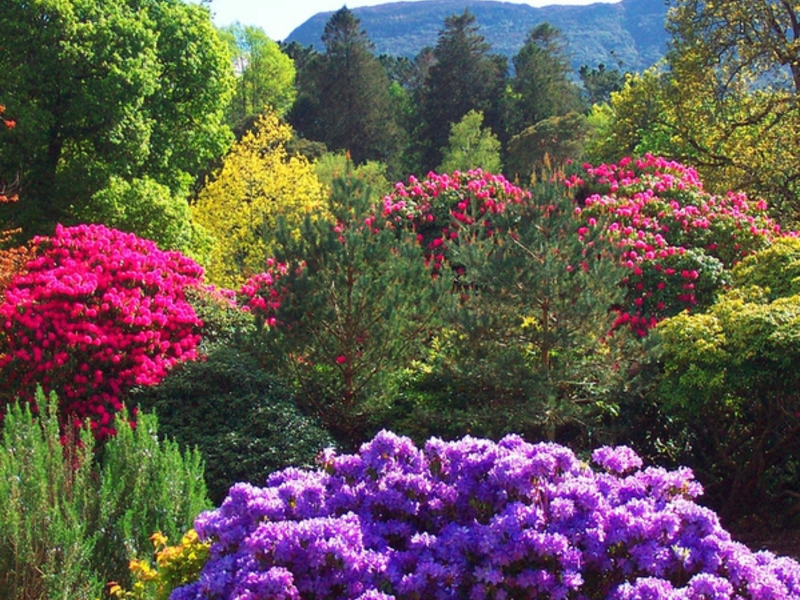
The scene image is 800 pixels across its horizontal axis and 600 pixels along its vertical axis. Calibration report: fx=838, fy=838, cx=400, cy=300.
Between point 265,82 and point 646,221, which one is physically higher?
point 265,82

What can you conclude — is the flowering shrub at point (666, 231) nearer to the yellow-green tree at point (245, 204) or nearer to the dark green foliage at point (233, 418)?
the dark green foliage at point (233, 418)

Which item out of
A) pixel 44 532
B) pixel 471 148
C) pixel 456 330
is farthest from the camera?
pixel 471 148

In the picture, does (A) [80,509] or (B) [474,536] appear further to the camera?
(A) [80,509]

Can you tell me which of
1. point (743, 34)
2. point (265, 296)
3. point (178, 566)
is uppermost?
point (743, 34)

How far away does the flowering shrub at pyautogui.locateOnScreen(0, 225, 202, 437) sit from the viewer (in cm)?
686

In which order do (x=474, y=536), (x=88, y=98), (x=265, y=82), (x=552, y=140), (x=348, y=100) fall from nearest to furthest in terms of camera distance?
(x=474, y=536) < (x=88, y=98) < (x=552, y=140) < (x=348, y=100) < (x=265, y=82)

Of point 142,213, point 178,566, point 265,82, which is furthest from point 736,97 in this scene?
point 265,82

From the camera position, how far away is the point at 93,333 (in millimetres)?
6965

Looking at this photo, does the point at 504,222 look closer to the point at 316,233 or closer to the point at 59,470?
the point at 316,233

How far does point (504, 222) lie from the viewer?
6227mm

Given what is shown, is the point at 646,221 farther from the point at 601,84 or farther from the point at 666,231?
the point at 601,84

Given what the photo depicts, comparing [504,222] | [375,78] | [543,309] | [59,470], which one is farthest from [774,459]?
[375,78]

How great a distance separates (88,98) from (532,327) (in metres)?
13.8

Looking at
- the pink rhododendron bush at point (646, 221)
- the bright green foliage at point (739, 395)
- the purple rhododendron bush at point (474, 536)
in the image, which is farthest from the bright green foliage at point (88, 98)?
the purple rhododendron bush at point (474, 536)
